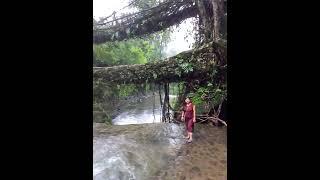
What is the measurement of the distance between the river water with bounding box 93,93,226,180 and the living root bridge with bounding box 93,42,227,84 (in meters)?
1.11

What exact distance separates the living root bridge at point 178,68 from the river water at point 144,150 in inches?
43.5

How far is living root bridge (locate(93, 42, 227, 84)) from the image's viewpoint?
7.20m

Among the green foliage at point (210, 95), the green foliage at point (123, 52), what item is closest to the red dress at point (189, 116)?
the green foliage at point (210, 95)

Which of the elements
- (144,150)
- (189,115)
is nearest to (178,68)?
(189,115)

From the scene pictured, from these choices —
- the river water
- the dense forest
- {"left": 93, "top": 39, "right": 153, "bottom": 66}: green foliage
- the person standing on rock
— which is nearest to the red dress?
the person standing on rock

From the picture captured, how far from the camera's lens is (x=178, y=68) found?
23.8ft

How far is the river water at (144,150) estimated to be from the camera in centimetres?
450

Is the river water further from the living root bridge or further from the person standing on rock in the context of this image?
the living root bridge

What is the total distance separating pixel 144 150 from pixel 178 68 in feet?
8.12

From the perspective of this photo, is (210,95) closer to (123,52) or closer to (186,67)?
(186,67)
